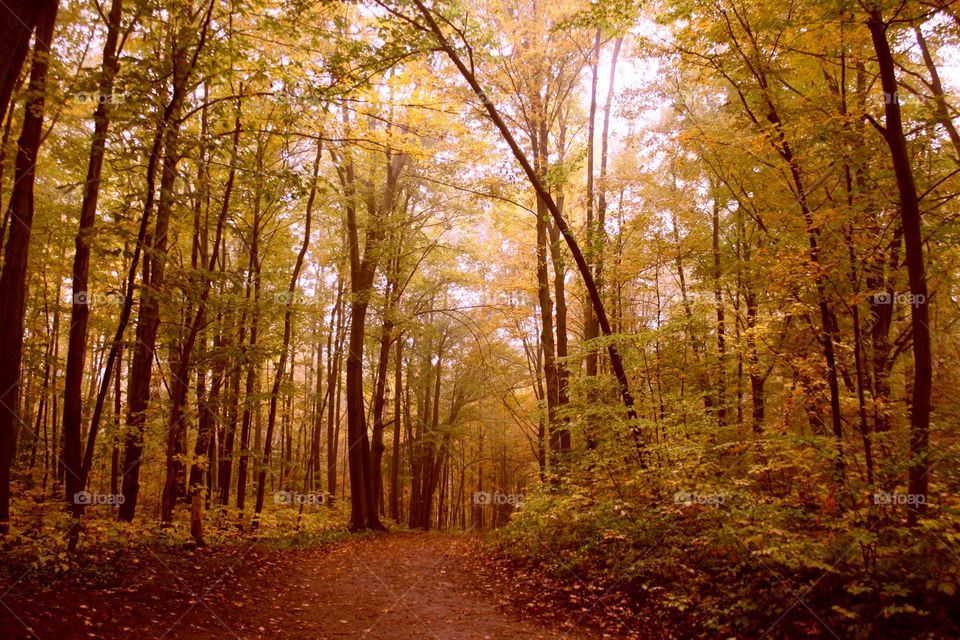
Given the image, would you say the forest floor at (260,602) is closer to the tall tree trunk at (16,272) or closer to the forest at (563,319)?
the forest at (563,319)

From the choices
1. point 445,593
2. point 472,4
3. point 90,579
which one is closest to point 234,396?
point 90,579

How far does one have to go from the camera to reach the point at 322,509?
61.3 feet

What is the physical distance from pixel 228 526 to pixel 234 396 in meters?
3.82

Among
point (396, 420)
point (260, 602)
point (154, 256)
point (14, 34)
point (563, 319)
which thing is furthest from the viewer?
point (396, 420)

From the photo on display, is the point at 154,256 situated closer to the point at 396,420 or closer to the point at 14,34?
the point at 14,34

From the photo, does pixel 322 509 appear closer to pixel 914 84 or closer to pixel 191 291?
pixel 191 291
